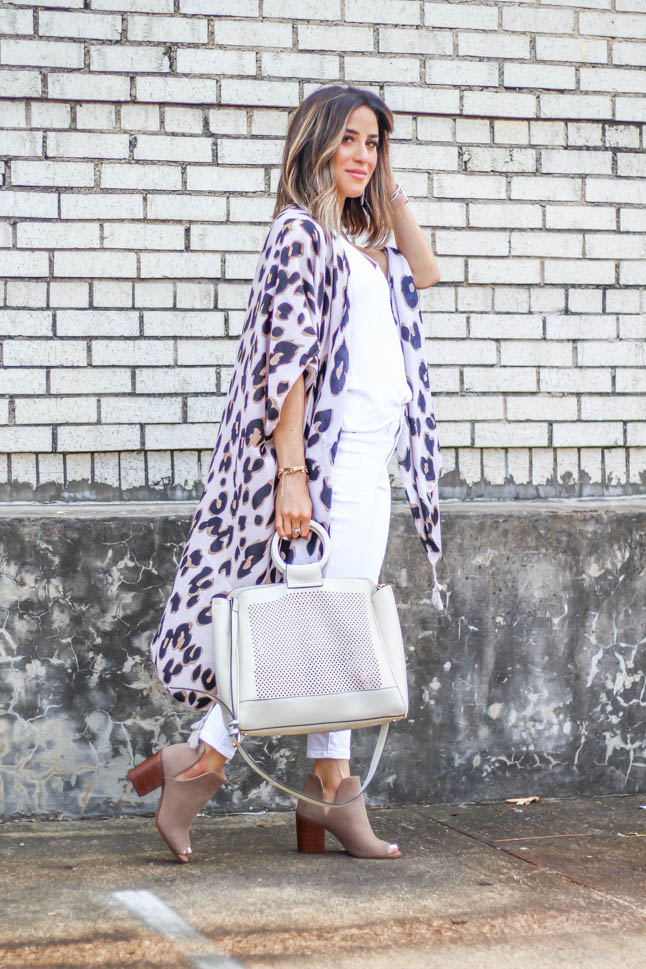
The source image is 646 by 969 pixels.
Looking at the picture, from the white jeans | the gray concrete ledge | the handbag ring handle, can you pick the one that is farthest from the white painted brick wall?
the handbag ring handle

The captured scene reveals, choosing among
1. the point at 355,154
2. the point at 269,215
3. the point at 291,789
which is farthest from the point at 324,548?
the point at 269,215

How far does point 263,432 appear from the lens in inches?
108

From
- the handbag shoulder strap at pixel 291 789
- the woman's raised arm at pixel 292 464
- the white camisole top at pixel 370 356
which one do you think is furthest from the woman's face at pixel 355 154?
the handbag shoulder strap at pixel 291 789

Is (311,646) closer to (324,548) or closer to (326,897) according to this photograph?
(324,548)

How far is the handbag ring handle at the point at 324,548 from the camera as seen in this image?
260cm

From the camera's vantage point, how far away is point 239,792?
359 cm

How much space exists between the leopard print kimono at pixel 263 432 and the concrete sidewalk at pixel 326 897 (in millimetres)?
511

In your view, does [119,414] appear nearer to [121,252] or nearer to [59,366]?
[59,366]

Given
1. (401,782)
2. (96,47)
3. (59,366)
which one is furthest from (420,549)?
(96,47)

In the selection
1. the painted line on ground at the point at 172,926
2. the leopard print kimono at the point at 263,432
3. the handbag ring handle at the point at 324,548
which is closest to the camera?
the painted line on ground at the point at 172,926

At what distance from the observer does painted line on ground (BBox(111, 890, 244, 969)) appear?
2250mm

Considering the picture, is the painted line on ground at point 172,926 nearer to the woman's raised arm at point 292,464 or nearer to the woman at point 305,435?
the woman at point 305,435

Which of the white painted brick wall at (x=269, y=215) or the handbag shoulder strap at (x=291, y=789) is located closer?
the handbag shoulder strap at (x=291, y=789)

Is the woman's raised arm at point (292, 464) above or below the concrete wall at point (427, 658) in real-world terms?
above
